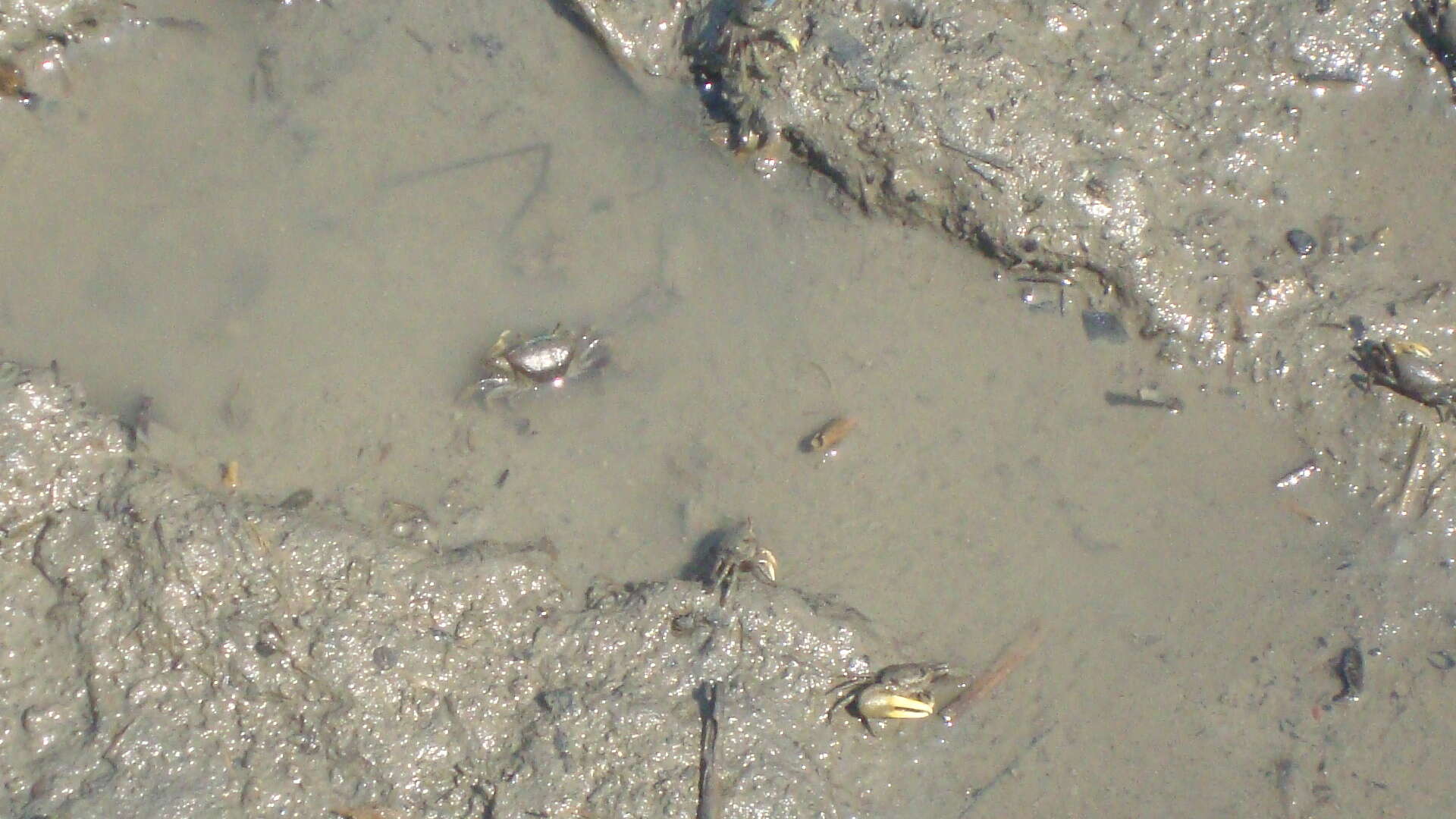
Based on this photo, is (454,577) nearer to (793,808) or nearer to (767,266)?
(793,808)

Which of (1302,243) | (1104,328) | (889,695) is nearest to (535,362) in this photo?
(889,695)

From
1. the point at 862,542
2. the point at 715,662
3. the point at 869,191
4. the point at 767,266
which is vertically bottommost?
the point at 715,662

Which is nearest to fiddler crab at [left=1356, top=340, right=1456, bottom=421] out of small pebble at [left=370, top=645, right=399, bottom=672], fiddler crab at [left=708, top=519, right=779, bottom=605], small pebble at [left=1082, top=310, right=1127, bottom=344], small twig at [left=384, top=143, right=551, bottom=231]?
small pebble at [left=1082, top=310, right=1127, bottom=344]

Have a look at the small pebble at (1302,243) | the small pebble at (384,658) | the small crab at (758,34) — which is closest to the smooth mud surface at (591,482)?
the small pebble at (384,658)

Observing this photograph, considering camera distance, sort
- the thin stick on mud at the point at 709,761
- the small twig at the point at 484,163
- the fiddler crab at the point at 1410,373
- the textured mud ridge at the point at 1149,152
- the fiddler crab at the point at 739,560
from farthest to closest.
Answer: the small twig at the point at 484,163 → the textured mud ridge at the point at 1149,152 → the fiddler crab at the point at 1410,373 → the fiddler crab at the point at 739,560 → the thin stick on mud at the point at 709,761

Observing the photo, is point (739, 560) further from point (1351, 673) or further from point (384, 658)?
point (1351, 673)

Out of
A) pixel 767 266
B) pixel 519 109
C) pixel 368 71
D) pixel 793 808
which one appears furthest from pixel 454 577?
pixel 368 71

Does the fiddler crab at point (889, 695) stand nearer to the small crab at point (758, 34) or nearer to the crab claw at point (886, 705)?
the crab claw at point (886, 705)
